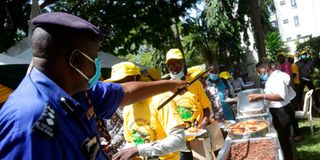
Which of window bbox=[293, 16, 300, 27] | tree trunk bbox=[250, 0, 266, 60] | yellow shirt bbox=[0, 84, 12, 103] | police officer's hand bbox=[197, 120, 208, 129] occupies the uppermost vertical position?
window bbox=[293, 16, 300, 27]

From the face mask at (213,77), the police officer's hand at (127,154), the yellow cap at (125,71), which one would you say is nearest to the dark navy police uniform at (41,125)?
the police officer's hand at (127,154)

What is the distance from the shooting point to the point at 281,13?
175 feet

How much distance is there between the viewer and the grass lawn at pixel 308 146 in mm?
6124

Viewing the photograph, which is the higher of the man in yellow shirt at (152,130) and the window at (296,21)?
the window at (296,21)

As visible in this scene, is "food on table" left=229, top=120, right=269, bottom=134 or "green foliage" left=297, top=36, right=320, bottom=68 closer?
"food on table" left=229, top=120, right=269, bottom=134

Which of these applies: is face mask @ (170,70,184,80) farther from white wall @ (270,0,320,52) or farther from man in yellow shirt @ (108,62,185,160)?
white wall @ (270,0,320,52)

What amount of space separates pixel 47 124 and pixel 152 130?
1739mm

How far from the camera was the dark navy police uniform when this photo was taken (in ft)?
3.85

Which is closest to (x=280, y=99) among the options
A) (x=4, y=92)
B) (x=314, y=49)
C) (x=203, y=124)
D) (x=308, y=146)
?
(x=203, y=124)

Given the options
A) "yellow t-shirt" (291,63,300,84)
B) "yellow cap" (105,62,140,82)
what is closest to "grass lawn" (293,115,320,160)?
"yellow t-shirt" (291,63,300,84)

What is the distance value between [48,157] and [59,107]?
0.62ft

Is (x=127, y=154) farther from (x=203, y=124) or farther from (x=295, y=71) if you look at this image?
(x=295, y=71)

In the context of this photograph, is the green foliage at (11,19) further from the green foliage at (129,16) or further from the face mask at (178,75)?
the face mask at (178,75)

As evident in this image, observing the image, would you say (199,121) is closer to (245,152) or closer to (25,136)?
(245,152)
